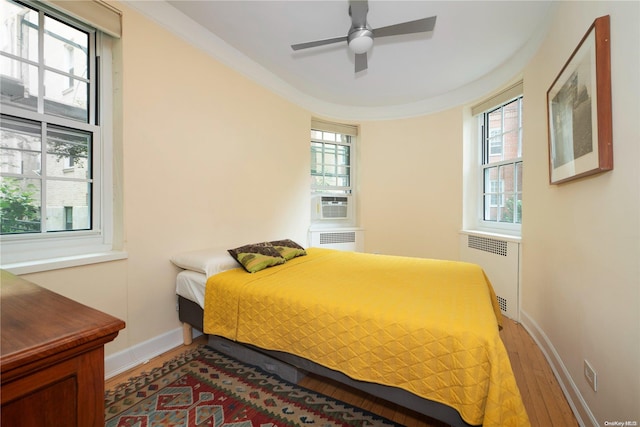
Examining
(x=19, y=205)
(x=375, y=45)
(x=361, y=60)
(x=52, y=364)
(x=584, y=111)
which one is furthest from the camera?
(x=375, y=45)

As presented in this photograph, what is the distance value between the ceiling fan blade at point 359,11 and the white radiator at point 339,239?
2.39m

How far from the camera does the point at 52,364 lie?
0.53 m

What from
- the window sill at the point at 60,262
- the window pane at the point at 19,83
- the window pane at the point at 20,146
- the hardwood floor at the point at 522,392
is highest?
the window pane at the point at 19,83

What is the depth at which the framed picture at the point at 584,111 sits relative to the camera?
46.1 inches

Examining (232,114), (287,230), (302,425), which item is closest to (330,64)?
(232,114)

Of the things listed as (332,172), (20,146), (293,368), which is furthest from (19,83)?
(332,172)

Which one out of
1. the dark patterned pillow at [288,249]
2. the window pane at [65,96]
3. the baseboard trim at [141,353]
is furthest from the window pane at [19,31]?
the dark patterned pillow at [288,249]

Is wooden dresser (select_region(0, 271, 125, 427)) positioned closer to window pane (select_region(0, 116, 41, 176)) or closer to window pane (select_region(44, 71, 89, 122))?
window pane (select_region(0, 116, 41, 176))

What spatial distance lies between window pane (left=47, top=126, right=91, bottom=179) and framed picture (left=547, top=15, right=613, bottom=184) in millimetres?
2870

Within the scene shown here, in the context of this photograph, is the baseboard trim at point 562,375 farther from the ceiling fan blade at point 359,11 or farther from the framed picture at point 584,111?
the ceiling fan blade at point 359,11

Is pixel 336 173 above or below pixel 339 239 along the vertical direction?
above

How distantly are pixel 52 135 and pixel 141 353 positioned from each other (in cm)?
154

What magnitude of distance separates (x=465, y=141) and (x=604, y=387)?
9.29 ft

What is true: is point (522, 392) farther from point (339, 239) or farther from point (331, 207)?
point (331, 207)
